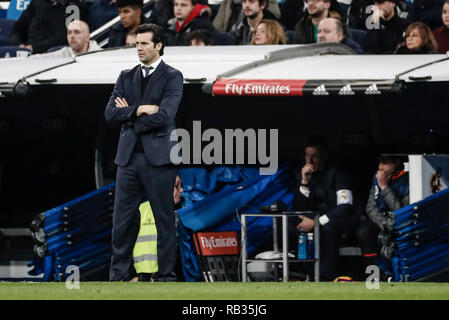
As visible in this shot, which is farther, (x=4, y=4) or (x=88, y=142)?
(x=4, y=4)

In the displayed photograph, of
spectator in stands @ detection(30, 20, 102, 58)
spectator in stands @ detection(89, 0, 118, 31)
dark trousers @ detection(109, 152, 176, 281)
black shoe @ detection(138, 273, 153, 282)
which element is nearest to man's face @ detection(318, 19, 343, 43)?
spectator in stands @ detection(30, 20, 102, 58)

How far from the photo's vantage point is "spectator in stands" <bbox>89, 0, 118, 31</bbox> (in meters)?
16.8

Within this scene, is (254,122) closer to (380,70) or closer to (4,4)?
(380,70)

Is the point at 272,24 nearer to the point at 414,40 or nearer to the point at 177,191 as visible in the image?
the point at 414,40

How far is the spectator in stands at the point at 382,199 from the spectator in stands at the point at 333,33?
1.62 meters

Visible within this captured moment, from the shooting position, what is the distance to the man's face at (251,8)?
14.5 m

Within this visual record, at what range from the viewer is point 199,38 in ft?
45.9

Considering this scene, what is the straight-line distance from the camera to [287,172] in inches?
509

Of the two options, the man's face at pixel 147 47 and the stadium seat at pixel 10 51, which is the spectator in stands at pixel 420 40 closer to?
the man's face at pixel 147 47

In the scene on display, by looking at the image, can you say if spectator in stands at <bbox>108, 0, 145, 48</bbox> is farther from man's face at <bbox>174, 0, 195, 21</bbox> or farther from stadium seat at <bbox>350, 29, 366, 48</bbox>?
stadium seat at <bbox>350, 29, 366, 48</bbox>

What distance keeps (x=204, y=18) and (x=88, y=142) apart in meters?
1.95

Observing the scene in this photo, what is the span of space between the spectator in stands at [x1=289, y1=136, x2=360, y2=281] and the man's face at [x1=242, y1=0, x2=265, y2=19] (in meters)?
2.42

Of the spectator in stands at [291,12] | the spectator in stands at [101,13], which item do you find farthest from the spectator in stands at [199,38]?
the spectator in stands at [101,13]
